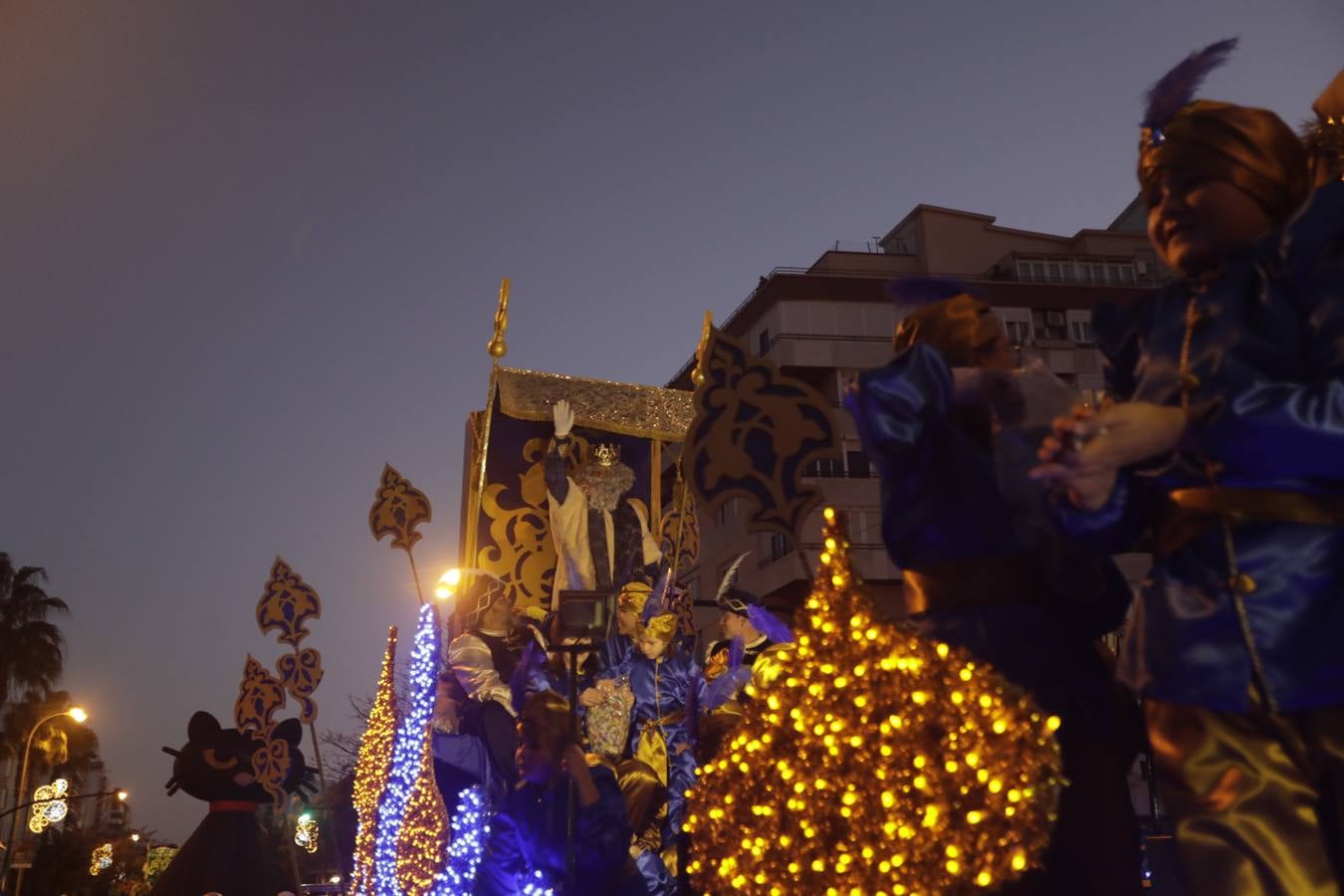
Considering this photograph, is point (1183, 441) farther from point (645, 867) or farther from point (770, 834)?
point (645, 867)

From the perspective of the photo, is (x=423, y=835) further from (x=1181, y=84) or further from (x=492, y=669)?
(x=1181, y=84)

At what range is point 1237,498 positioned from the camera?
6.63 feet

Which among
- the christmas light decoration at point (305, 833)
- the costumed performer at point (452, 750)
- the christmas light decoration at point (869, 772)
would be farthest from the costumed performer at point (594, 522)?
the christmas light decoration at point (305, 833)

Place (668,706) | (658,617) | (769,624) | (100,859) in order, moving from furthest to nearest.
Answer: (100,859) → (658,617) → (668,706) → (769,624)

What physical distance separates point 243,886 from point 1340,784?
10.7m

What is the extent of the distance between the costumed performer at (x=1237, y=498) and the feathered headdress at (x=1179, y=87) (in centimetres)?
8

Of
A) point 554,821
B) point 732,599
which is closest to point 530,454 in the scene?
point 732,599

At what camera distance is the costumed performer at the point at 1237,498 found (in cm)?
→ 191

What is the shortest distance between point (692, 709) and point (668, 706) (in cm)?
94

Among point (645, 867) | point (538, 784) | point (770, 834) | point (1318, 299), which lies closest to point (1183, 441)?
point (1318, 299)

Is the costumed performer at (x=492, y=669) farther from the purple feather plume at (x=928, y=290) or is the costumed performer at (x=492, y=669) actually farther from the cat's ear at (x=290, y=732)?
the purple feather plume at (x=928, y=290)

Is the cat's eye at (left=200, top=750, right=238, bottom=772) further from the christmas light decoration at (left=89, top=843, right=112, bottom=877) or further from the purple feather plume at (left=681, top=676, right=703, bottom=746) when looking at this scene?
the christmas light decoration at (left=89, top=843, right=112, bottom=877)

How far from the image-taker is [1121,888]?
247 centimetres

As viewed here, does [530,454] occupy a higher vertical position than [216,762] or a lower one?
higher
